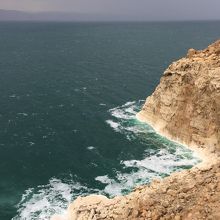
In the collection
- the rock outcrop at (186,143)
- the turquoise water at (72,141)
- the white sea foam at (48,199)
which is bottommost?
the white sea foam at (48,199)

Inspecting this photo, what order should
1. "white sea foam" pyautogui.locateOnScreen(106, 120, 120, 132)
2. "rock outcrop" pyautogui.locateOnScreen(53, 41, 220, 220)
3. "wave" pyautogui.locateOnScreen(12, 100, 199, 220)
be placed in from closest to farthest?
"rock outcrop" pyautogui.locateOnScreen(53, 41, 220, 220) < "wave" pyautogui.locateOnScreen(12, 100, 199, 220) < "white sea foam" pyautogui.locateOnScreen(106, 120, 120, 132)

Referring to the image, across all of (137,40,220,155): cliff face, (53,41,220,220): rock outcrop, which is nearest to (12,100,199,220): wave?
(53,41,220,220): rock outcrop

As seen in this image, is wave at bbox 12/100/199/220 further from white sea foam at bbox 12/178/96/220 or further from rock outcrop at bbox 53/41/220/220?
rock outcrop at bbox 53/41/220/220

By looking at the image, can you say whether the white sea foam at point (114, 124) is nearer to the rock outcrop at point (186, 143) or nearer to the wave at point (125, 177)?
the wave at point (125, 177)

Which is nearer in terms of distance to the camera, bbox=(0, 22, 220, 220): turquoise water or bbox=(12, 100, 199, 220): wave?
bbox=(12, 100, 199, 220): wave

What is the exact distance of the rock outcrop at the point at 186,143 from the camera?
36.5 m

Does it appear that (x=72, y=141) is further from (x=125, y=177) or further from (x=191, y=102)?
(x=191, y=102)

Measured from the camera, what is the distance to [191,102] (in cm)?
7338

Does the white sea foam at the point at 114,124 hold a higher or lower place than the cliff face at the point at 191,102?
lower

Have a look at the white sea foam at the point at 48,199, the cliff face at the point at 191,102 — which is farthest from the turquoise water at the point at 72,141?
the cliff face at the point at 191,102

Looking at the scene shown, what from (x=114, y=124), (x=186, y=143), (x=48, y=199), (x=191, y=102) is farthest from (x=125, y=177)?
(x=114, y=124)

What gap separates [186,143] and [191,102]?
26.5 ft

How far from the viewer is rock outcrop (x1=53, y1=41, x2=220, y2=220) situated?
36.5 m

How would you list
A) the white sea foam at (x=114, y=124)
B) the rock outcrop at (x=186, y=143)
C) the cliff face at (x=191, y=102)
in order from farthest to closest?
the white sea foam at (x=114, y=124) < the cliff face at (x=191, y=102) < the rock outcrop at (x=186, y=143)
